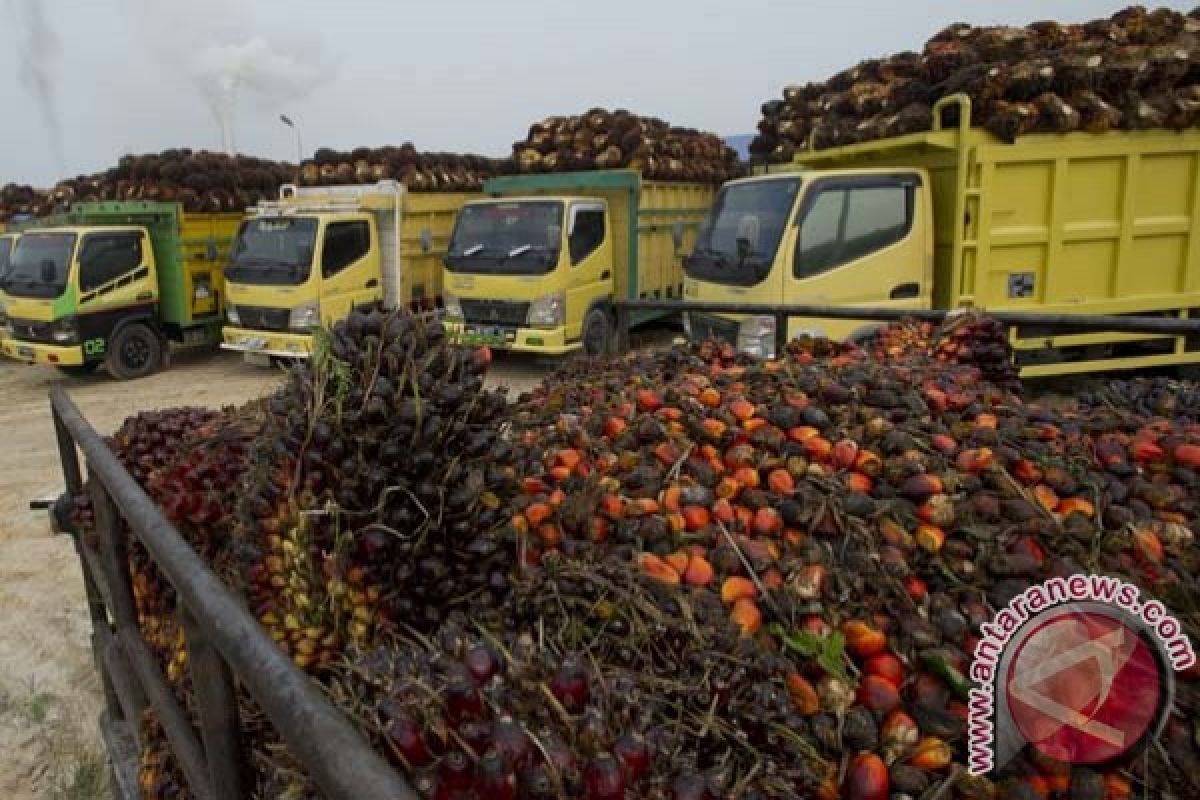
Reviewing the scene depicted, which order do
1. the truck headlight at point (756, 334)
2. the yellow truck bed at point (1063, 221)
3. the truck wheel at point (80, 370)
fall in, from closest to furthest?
1. the truck headlight at point (756, 334)
2. the yellow truck bed at point (1063, 221)
3. the truck wheel at point (80, 370)

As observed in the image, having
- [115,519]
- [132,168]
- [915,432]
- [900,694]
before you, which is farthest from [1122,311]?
[132,168]

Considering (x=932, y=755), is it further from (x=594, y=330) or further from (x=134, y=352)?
(x=134, y=352)

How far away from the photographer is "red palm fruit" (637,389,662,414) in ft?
8.60

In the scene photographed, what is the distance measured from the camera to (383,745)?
117 cm

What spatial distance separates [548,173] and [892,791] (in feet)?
41.0

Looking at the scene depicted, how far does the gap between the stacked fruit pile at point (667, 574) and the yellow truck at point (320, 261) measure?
944cm

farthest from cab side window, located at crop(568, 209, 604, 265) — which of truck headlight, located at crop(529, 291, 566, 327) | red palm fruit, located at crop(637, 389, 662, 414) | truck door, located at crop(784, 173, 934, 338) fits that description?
red palm fruit, located at crop(637, 389, 662, 414)

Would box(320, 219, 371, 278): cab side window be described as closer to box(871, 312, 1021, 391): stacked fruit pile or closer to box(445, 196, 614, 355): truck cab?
box(445, 196, 614, 355): truck cab

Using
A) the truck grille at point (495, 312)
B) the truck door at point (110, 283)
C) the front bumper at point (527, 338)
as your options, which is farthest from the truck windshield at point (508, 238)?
the truck door at point (110, 283)

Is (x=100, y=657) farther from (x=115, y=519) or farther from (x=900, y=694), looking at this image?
(x=900, y=694)

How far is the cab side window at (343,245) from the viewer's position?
11578 millimetres

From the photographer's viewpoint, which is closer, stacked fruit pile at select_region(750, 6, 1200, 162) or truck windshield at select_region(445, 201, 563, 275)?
stacked fruit pile at select_region(750, 6, 1200, 162)

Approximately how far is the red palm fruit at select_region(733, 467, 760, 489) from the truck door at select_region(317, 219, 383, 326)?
394 inches

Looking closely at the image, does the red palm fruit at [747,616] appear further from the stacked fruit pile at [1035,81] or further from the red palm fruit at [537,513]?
the stacked fruit pile at [1035,81]
